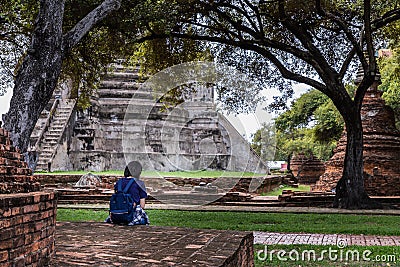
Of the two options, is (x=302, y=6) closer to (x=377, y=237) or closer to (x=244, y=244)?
(x=377, y=237)

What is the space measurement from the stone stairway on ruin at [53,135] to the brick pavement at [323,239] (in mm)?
11513

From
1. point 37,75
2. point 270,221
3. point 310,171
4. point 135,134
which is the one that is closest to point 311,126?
point 310,171

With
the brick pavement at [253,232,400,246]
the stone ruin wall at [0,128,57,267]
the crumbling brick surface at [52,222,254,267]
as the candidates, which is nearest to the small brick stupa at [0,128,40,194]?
the stone ruin wall at [0,128,57,267]

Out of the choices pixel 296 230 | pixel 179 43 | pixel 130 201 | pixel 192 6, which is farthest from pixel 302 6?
pixel 130 201

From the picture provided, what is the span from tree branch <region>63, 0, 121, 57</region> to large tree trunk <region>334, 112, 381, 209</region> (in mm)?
6849

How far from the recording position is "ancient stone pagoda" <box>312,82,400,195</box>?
1573cm

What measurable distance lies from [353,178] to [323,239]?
5.13 metres

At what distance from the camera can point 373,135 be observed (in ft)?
54.1

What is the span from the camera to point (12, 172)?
148 inches

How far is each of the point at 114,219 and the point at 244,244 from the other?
1800 mm

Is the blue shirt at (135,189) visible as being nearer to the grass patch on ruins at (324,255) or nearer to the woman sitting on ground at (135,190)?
the woman sitting on ground at (135,190)

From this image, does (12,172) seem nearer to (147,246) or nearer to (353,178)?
(147,246)

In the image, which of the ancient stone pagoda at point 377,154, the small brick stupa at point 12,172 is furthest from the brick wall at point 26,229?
the ancient stone pagoda at point 377,154

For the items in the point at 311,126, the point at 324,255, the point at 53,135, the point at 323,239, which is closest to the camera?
the point at 324,255
